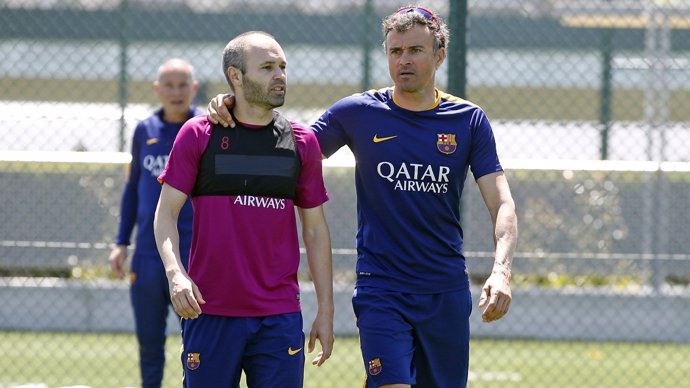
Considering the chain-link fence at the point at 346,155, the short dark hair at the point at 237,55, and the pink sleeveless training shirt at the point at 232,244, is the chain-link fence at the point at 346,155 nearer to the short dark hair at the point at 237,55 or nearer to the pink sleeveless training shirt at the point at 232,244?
the pink sleeveless training shirt at the point at 232,244

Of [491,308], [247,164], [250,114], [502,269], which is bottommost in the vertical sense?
[491,308]

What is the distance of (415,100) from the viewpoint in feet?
17.3

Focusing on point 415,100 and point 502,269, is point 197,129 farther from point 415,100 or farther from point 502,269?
point 502,269

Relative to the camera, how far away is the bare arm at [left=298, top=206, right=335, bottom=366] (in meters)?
4.86

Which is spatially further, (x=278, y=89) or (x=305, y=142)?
(x=305, y=142)

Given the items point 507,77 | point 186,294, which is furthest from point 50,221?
point 186,294

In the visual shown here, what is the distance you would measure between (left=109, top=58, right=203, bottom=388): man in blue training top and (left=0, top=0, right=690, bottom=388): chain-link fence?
2168 mm

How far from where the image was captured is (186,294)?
445 centimetres

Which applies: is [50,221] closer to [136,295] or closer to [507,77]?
[136,295]

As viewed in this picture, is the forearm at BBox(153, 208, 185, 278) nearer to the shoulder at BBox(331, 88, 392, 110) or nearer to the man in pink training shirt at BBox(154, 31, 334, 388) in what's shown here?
the man in pink training shirt at BBox(154, 31, 334, 388)

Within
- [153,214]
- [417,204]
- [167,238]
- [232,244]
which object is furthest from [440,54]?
[153,214]

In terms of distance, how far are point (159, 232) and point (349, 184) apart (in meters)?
5.57

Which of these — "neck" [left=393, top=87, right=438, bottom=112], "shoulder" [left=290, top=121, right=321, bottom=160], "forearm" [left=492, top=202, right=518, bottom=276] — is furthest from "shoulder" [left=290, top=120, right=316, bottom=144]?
"forearm" [left=492, top=202, right=518, bottom=276]

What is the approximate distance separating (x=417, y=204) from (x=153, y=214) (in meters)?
Result: 2.21
